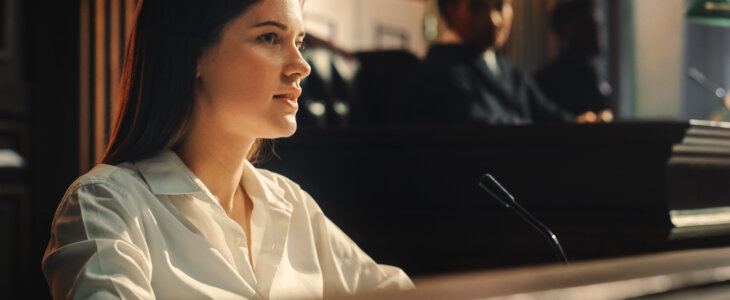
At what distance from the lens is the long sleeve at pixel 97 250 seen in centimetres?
67

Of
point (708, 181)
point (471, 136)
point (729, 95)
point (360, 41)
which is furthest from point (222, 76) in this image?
point (360, 41)

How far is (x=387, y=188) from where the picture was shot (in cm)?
167

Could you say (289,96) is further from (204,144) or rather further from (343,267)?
(343,267)

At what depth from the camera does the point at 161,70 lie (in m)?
0.86

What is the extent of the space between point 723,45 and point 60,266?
13.1ft

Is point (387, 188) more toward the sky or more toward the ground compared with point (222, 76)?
more toward the ground

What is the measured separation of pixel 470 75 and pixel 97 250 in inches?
66.8

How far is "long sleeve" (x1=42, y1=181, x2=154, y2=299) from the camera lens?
0.67m

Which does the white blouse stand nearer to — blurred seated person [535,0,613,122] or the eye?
the eye

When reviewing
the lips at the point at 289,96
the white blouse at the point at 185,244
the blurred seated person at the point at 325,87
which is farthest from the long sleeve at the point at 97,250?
the blurred seated person at the point at 325,87

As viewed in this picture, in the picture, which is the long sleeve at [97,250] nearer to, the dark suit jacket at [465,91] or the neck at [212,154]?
the neck at [212,154]

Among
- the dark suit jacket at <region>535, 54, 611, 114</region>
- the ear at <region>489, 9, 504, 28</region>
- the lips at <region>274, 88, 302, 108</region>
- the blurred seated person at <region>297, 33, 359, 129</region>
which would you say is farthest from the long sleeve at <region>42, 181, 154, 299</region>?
the dark suit jacket at <region>535, 54, 611, 114</region>

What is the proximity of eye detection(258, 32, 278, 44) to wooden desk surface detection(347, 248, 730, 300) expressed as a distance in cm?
50

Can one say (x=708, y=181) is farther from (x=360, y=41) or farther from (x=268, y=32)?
(x=360, y=41)
